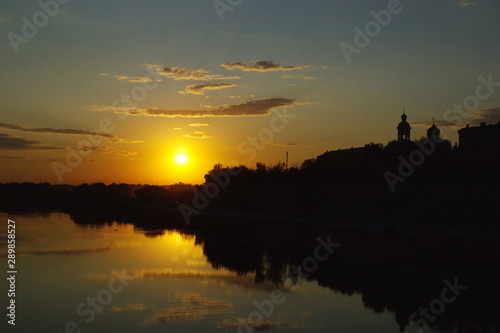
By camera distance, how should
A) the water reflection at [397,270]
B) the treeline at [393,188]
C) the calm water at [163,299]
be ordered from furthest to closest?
the treeline at [393,188] < the water reflection at [397,270] < the calm water at [163,299]

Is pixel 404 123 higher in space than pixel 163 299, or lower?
higher

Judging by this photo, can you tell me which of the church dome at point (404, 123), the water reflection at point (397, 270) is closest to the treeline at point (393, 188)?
the water reflection at point (397, 270)

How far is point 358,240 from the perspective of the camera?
41250 mm

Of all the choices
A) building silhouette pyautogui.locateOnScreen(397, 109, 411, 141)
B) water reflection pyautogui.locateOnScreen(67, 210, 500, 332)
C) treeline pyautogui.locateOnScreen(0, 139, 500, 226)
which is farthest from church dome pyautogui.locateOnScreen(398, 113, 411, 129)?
water reflection pyautogui.locateOnScreen(67, 210, 500, 332)

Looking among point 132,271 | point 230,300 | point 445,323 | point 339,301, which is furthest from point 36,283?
point 445,323

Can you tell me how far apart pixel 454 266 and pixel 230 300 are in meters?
13.7

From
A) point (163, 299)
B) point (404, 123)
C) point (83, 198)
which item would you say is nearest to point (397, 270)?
point (163, 299)

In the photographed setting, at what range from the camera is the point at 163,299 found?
25062 millimetres

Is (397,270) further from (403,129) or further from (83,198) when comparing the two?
(83,198)

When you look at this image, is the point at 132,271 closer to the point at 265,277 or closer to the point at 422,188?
the point at 265,277

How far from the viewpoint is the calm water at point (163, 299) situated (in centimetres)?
2138

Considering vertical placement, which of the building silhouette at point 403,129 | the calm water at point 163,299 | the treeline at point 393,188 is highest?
the building silhouette at point 403,129

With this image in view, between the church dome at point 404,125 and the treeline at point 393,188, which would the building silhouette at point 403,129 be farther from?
the treeline at point 393,188

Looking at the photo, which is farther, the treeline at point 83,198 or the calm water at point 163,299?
the treeline at point 83,198
